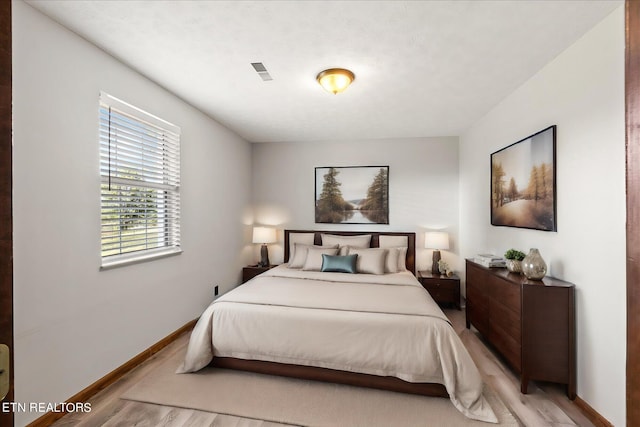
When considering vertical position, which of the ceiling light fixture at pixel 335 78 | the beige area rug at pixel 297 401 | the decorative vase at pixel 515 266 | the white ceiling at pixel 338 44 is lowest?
the beige area rug at pixel 297 401

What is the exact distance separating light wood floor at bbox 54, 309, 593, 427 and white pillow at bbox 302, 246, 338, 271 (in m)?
2.16

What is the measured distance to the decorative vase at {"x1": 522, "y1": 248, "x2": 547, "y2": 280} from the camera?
7.08ft

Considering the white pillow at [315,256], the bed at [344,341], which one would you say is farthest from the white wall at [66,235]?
the white pillow at [315,256]

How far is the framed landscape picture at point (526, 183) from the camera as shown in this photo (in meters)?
2.22

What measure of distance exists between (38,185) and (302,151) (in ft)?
11.4

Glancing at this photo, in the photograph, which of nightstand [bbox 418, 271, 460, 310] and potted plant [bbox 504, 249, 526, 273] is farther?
nightstand [bbox 418, 271, 460, 310]

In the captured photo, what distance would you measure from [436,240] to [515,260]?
1.64 meters

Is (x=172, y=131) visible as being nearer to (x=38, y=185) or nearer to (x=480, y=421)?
(x=38, y=185)

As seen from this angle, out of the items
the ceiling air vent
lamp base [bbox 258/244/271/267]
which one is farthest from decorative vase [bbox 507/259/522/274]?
lamp base [bbox 258/244/271/267]

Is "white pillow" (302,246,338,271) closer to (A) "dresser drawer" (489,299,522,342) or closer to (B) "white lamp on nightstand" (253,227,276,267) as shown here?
(B) "white lamp on nightstand" (253,227,276,267)

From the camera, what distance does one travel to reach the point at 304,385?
87.4 inches

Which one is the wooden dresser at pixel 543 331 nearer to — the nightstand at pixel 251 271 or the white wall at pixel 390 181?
the white wall at pixel 390 181

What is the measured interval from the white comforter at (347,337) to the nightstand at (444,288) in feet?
4.38

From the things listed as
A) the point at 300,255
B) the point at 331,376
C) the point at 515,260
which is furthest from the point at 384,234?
the point at 331,376
